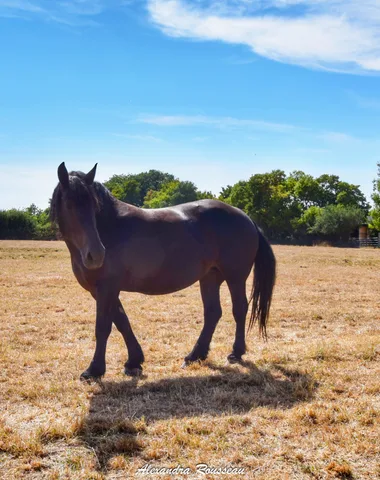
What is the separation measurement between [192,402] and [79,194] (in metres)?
2.32

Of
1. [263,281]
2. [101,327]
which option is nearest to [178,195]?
[263,281]

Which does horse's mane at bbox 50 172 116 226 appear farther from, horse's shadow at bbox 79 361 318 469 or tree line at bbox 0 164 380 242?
tree line at bbox 0 164 380 242

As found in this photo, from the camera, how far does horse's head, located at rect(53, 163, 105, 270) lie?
461cm

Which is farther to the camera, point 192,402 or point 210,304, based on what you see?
point 210,304

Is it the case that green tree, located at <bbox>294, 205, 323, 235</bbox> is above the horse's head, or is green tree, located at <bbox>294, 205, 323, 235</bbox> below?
above

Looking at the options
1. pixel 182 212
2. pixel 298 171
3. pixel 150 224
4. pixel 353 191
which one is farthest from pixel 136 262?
pixel 298 171

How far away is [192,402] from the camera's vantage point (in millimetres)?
4395

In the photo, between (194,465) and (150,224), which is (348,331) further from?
(194,465)

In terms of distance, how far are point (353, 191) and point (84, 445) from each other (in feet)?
A: 267

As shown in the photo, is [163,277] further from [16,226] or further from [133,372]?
[16,226]

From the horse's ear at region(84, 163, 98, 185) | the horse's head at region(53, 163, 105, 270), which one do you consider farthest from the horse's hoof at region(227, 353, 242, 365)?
the horse's ear at region(84, 163, 98, 185)

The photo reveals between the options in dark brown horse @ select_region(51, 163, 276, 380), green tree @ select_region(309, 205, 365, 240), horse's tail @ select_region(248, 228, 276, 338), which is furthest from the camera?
green tree @ select_region(309, 205, 365, 240)

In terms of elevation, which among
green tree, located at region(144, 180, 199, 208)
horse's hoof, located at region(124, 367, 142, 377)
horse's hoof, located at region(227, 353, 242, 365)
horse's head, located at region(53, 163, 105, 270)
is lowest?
horse's hoof, located at region(124, 367, 142, 377)

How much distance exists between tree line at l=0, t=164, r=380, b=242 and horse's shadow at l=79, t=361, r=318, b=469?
82.3 feet
